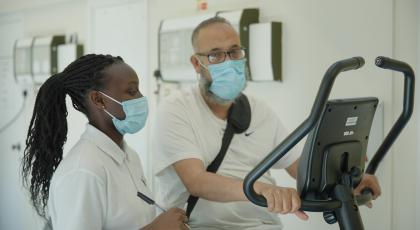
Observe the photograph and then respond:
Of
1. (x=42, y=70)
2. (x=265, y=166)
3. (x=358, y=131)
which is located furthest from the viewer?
(x=42, y=70)

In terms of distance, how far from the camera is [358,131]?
1177 millimetres

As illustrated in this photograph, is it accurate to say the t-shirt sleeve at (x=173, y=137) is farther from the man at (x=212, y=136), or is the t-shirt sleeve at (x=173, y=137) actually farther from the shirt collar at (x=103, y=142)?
the shirt collar at (x=103, y=142)

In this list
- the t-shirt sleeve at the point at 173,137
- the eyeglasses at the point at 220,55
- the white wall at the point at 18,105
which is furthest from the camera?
Result: the white wall at the point at 18,105

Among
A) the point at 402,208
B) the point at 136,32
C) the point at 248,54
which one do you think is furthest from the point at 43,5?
the point at 402,208

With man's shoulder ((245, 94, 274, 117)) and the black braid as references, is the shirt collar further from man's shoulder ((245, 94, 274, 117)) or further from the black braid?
man's shoulder ((245, 94, 274, 117))

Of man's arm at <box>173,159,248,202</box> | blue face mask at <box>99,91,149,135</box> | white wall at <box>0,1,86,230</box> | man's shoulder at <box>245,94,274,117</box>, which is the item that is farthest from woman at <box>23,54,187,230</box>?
white wall at <box>0,1,86,230</box>

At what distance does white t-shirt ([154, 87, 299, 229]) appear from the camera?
1698 millimetres

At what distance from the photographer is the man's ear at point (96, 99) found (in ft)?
4.75

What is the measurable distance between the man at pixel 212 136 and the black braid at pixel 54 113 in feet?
1.14

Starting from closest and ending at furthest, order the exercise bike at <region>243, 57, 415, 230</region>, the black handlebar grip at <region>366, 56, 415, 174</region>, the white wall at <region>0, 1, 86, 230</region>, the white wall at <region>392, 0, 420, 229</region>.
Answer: the exercise bike at <region>243, 57, 415, 230</region>
the black handlebar grip at <region>366, 56, 415, 174</region>
the white wall at <region>392, 0, 420, 229</region>
the white wall at <region>0, 1, 86, 230</region>

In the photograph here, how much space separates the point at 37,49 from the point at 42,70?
171mm

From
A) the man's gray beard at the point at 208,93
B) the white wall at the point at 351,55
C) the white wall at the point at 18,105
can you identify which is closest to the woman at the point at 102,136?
the man's gray beard at the point at 208,93

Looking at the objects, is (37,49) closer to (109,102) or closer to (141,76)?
(141,76)

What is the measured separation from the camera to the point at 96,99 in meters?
1.45
